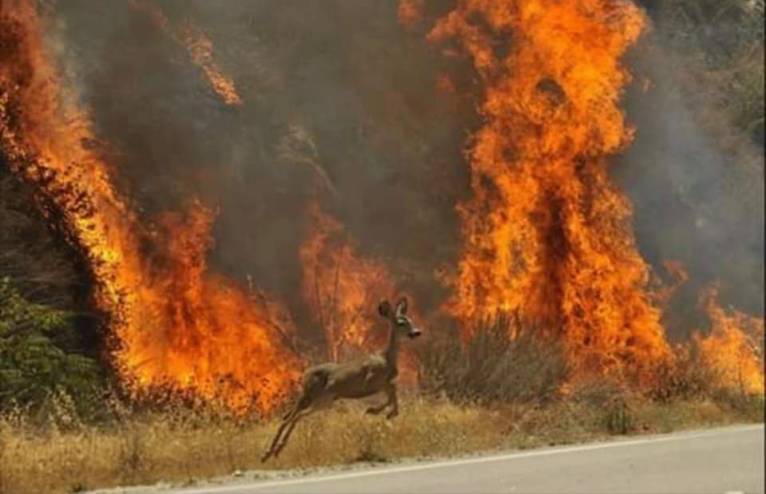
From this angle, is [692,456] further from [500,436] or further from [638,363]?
[638,363]

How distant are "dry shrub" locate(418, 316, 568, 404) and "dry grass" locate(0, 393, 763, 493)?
0.33m

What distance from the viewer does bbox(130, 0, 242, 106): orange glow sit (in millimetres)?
13685

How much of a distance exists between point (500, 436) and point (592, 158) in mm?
8473

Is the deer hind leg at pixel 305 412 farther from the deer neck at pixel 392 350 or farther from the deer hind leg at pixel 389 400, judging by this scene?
the deer neck at pixel 392 350

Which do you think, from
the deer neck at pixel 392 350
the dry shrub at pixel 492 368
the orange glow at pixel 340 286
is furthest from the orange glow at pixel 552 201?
the deer neck at pixel 392 350

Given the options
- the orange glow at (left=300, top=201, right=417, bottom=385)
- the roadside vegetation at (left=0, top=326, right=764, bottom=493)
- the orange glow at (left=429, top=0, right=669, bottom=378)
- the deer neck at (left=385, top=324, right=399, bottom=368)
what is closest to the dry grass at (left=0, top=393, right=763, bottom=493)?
the roadside vegetation at (left=0, top=326, right=764, bottom=493)

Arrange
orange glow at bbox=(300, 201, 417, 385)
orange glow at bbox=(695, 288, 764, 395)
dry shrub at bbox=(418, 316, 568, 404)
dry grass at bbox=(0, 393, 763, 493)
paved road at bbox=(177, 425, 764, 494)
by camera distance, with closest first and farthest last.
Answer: paved road at bbox=(177, 425, 764, 494)
dry grass at bbox=(0, 393, 763, 493)
dry shrub at bbox=(418, 316, 568, 404)
orange glow at bbox=(300, 201, 417, 385)
orange glow at bbox=(695, 288, 764, 395)

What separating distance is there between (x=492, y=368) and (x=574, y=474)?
621cm

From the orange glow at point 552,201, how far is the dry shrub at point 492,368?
6.34 ft

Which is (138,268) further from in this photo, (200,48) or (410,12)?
(410,12)

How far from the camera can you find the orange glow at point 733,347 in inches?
903

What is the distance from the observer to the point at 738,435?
16406 mm

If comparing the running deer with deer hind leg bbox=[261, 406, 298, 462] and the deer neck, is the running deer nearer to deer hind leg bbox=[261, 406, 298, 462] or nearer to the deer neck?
the deer neck

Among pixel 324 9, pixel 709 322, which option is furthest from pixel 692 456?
pixel 709 322
